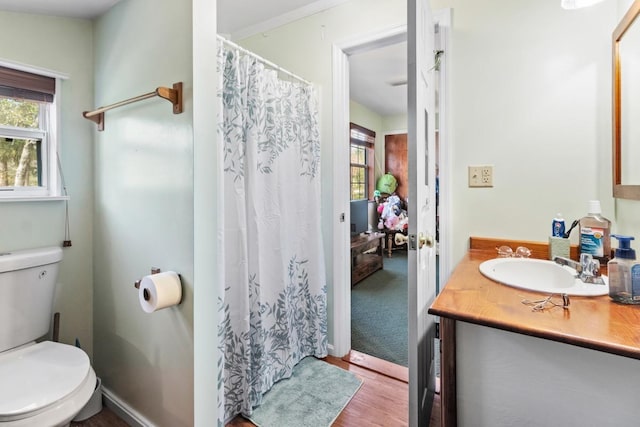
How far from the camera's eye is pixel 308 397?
5.63 feet

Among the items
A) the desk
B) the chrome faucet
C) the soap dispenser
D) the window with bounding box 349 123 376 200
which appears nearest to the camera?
the soap dispenser

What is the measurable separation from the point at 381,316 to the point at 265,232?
159 centimetres

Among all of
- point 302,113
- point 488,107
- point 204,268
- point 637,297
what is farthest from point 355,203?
point 637,297

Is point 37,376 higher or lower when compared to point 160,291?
lower

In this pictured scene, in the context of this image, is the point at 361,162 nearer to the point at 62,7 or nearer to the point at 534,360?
the point at 62,7

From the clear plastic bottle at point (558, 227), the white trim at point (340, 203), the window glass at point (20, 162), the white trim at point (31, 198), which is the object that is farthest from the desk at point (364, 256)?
the window glass at point (20, 162)

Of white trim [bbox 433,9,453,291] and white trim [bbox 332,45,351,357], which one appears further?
white trim [bbox 332,45,351,357]

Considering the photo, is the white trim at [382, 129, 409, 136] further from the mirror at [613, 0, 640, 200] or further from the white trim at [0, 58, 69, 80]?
the white trim at [0, 58, 69, 80]

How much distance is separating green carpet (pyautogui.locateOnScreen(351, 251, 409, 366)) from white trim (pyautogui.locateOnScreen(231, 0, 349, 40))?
241cm

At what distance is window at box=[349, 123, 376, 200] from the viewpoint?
516 cm

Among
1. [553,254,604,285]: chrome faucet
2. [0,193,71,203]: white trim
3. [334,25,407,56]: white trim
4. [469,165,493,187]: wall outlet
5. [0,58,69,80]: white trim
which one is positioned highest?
[334,25,407,56]: white trim

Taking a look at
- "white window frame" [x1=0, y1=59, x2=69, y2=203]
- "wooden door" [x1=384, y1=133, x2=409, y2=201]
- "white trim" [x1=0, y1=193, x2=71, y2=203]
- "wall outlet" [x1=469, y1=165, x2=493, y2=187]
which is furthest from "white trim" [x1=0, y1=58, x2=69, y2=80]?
"wooden door" [x1=384, y1=133, x2=409, y2=201]

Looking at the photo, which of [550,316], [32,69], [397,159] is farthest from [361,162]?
[550,316]

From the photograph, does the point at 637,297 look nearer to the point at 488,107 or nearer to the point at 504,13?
the point at 488,107
